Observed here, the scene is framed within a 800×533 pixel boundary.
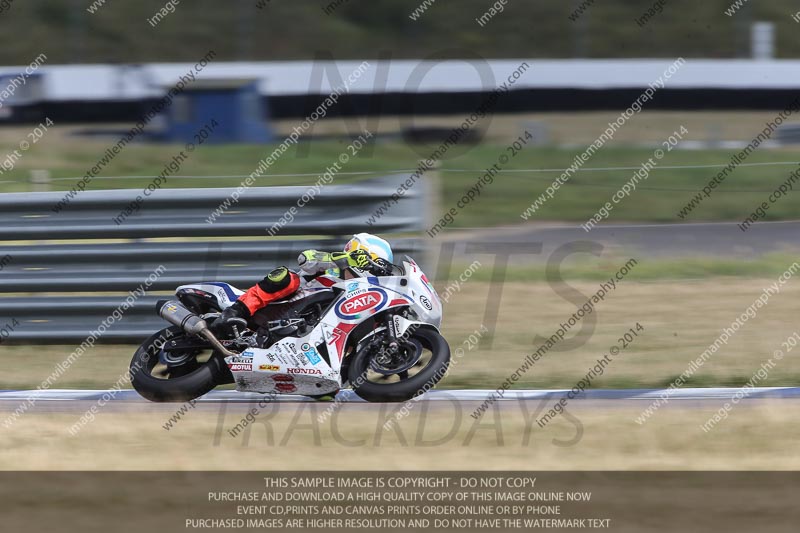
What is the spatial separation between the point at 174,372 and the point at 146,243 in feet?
5.45

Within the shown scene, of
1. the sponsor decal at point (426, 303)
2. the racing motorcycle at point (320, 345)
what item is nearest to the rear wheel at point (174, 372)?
the racing motorcycle at point (320, 345)

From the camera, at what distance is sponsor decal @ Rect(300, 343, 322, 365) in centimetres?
679

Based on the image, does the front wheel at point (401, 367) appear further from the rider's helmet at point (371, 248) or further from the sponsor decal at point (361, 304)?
the rider's helmet at point (371, 248)

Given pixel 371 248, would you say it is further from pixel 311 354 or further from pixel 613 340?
pixel 613 340

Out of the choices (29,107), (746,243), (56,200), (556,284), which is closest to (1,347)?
(56,200)

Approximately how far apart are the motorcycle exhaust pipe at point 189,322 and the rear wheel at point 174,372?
90 millimetres

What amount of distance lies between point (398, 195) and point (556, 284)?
288cm

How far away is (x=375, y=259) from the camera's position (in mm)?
7113

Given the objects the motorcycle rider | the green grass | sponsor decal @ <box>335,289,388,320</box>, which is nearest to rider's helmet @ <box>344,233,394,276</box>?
the motorcycle rider

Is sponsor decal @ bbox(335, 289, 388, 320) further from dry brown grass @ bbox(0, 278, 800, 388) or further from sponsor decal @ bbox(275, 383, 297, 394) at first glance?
dry brown grass @ bbox(0, 278, 800, 388)

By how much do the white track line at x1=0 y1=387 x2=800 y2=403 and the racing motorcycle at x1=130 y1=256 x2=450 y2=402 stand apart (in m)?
0.25

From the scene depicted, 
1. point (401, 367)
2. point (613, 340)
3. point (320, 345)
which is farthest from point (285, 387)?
point (613, 340)

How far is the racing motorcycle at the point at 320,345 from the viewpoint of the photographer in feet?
22.2

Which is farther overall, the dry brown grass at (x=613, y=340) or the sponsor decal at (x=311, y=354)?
the dry brown grass at (x=613, y=340)
